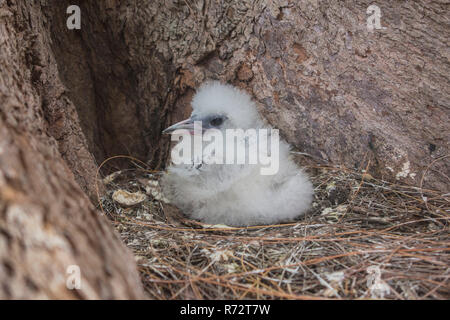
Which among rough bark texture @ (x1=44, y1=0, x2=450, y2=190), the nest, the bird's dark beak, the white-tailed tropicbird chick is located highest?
rough bark texture @ (x1=44, y1=0, x2=450, y2=190)

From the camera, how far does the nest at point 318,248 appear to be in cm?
151

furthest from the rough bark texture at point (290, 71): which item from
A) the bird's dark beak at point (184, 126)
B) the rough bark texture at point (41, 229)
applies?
the rough bark texture at point (41, 229)

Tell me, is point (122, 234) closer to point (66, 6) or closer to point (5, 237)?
point (5, 237)

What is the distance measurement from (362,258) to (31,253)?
1.35 metres

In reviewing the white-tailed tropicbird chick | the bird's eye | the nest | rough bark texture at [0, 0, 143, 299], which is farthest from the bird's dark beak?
rough bark texture at [0, 0, 143, 299]

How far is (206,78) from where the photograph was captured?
287 cm

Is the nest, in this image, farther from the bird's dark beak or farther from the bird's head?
the bird's head

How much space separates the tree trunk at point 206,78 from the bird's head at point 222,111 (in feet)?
0.85

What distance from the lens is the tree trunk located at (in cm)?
148

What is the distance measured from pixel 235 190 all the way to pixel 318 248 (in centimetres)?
63

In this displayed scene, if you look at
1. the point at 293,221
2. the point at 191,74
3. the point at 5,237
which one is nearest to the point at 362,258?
the point at 293,221

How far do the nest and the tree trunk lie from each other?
252mm

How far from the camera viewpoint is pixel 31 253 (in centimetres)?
98

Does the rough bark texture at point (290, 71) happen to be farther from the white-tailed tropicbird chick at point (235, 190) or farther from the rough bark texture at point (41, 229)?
the rough bark texture at point (41, 229)
